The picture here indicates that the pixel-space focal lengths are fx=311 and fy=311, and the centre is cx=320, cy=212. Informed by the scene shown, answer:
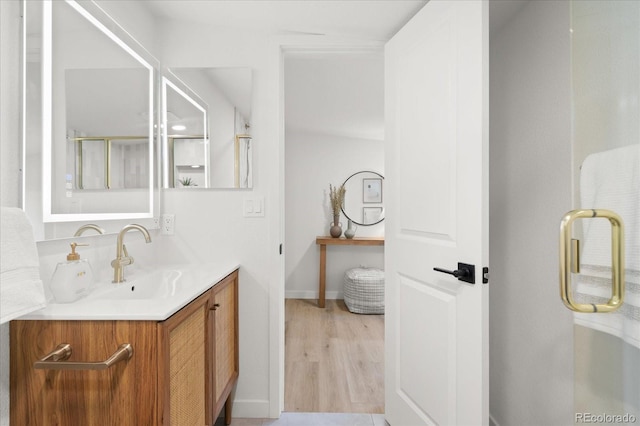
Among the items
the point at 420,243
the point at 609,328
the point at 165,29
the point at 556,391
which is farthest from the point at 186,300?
the point at 165,29

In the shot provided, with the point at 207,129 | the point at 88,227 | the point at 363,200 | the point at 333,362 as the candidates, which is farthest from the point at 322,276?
the point at 88,227

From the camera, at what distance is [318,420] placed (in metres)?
1.73

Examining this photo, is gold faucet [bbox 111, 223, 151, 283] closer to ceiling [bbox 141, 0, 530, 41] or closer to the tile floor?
the tile floor

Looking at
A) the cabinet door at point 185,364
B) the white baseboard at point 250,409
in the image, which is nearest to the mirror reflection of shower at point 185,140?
the cabinet door at point 185,364

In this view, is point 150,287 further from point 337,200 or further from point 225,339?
point 337,200

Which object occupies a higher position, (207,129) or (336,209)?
(207,129)

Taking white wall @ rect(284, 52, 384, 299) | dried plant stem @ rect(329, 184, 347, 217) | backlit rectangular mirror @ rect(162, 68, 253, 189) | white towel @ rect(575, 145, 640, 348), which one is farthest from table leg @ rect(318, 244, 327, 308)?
white towel @ rect(575, 145, 640, 348)

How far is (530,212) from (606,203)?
0.76 m

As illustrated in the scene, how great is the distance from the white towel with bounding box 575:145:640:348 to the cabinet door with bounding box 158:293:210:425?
1082 millimetres

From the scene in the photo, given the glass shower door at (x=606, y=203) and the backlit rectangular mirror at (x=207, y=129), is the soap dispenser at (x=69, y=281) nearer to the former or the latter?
the backlit rectangular mirror at (x=207, y=129)

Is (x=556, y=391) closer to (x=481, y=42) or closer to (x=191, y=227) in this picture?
(x=481, y=42)

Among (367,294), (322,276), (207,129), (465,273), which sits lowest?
(367,294)

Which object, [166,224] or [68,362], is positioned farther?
[166,224]

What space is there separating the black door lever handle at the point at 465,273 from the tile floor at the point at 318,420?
1058 mm
